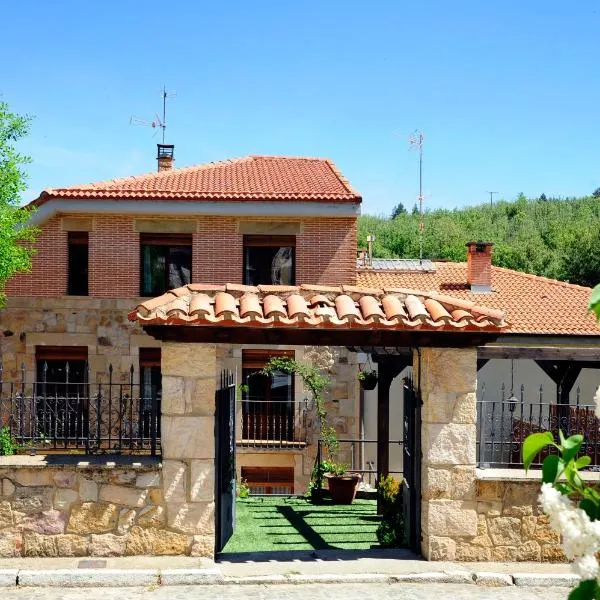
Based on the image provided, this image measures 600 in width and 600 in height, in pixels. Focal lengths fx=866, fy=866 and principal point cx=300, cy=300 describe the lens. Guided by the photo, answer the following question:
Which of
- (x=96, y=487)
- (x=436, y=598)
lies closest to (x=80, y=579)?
(x=96, y=487)

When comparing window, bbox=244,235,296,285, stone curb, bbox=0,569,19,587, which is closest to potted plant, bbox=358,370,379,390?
window, bbox=244,235,296,285

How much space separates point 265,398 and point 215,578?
36.4ft

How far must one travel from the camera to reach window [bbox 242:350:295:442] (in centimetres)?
1833

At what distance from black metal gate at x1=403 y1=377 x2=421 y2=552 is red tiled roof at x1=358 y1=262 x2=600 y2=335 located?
389 inches

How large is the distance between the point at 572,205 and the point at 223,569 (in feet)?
224

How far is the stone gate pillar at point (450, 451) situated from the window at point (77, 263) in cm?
1206

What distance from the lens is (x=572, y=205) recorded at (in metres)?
71.4

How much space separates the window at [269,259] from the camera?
18.8 m

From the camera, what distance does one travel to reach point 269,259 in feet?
62.0

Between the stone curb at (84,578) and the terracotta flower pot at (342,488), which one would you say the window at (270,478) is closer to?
the terracotta flower pot at (342,488)

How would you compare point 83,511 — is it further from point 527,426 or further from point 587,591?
point 527,426

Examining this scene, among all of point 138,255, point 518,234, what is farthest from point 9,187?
point 518,234

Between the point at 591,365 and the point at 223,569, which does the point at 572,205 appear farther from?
the point at 223,569

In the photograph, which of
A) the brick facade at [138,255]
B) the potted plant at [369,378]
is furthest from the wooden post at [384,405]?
the brick facade at [138,255]
